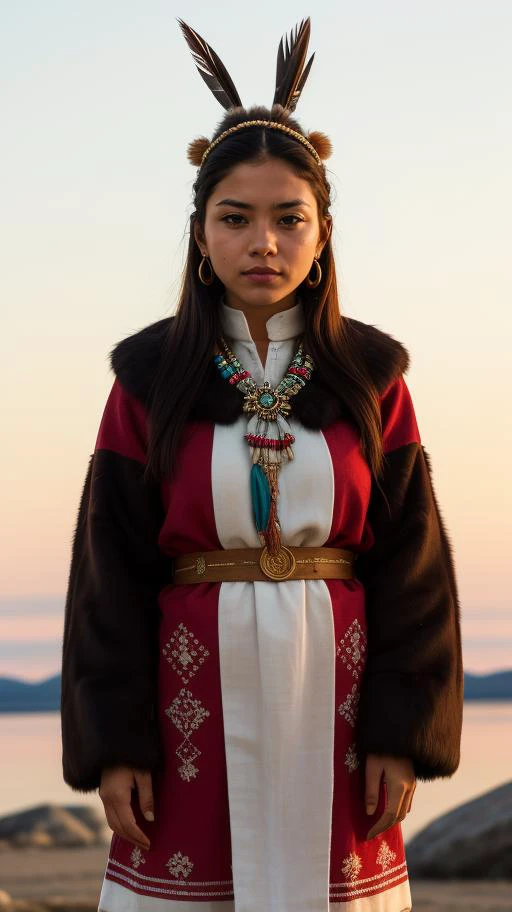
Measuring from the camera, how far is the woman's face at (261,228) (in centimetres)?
297

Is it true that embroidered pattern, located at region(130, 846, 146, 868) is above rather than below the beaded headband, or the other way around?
below

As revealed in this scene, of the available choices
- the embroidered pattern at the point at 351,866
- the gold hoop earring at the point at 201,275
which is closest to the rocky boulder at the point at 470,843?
the embroidered pattern at the point at 351,866

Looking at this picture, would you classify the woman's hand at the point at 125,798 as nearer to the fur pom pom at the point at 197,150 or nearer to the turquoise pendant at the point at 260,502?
the turquoise pendant at the point at 260,502

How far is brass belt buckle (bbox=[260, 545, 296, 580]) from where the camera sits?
9.63 feet

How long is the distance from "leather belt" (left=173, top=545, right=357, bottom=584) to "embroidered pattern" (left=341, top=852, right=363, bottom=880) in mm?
565

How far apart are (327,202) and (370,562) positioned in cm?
78

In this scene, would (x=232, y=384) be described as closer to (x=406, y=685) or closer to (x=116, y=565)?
(x=116, y=565)

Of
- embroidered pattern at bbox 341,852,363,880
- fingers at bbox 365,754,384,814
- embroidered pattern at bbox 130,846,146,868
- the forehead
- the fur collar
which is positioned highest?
the forehead

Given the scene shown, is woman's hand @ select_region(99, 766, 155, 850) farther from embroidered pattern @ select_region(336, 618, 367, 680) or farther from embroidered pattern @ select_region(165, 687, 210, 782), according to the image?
embroidered pattern @ select_region(336, 618, 367, 680)

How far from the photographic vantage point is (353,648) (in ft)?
9.81

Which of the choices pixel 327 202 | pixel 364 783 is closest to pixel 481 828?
pixel 364 783

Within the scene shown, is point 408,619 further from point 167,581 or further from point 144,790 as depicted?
point 144,790

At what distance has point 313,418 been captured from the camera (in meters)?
3.02

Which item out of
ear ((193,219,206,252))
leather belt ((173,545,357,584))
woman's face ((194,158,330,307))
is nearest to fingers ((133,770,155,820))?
leather belt ((173,545,357,584))
